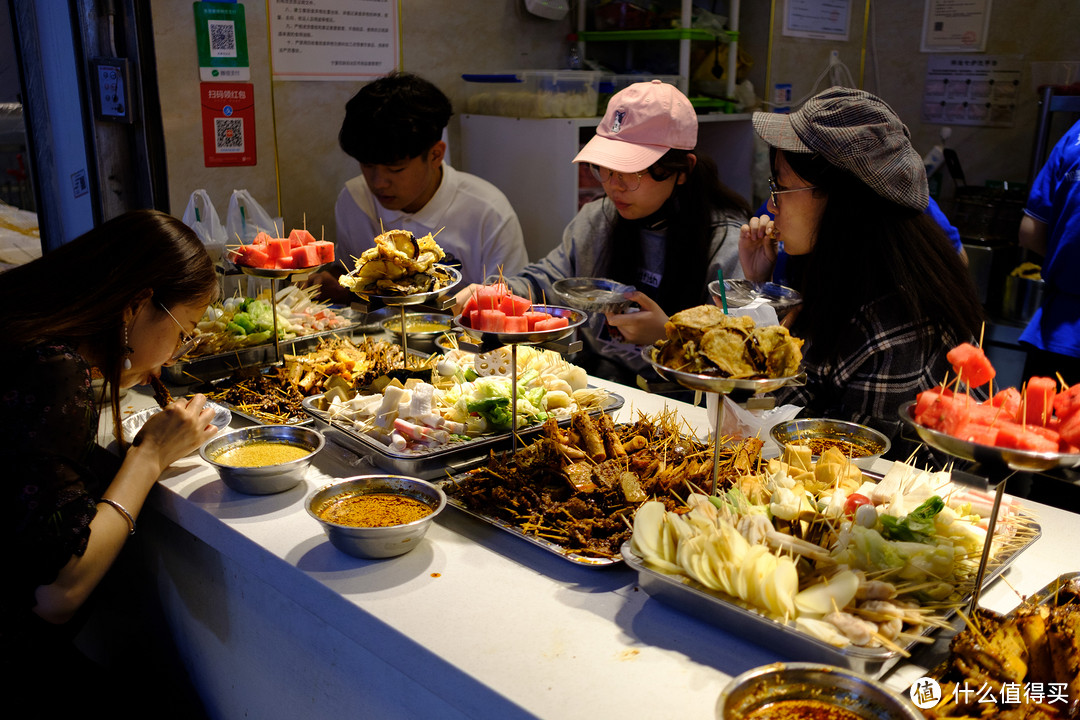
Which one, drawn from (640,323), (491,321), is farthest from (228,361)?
(640,323)

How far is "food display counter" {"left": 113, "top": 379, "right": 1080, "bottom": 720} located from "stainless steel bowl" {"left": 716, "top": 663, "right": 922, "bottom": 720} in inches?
5.2

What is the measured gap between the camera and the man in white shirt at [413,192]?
3879mm

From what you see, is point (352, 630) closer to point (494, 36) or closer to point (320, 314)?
point (320, 314)

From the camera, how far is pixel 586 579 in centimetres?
173

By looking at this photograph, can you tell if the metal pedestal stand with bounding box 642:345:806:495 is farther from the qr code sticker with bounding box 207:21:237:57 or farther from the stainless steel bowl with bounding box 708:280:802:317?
the qr code sticker with bounding box 207:21:237:57

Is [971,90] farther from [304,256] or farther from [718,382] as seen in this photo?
[718,382]

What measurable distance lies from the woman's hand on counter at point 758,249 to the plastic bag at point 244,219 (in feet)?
6.67

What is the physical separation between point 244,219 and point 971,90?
4944 millimetres

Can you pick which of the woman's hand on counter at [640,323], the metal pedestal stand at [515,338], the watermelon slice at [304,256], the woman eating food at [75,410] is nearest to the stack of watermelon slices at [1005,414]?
the metal pedestal stand at [515,338]

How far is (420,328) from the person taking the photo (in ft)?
11.3

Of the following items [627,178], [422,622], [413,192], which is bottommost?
[422,622]

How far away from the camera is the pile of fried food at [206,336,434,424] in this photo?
264 centimetres

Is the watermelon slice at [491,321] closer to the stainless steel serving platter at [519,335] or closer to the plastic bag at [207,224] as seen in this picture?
the stainless steel serving platter at [519,335]

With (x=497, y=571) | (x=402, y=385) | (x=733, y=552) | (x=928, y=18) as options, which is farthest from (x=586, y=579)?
(x=928, y=18)
